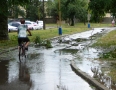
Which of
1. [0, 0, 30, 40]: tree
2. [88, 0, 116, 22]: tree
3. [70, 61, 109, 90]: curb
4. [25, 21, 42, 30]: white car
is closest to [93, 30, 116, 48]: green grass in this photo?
[88, 0, 116, 22]: tree

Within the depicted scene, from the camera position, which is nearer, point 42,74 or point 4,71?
point 42,74

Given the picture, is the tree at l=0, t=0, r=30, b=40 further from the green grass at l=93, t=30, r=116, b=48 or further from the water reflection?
the water reflection

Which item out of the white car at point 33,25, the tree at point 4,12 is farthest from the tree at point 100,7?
the white car at point 33,25

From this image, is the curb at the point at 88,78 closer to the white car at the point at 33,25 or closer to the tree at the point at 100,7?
the tree at the point at 100,7

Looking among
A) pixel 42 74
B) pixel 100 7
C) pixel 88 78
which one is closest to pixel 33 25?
pixel 100 7

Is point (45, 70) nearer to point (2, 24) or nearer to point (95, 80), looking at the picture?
point (95, 80)

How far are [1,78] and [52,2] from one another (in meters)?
68.4

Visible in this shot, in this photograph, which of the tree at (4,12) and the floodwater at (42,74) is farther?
the tree at (4,12)

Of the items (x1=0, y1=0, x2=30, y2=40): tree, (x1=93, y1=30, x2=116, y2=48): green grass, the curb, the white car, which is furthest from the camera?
the white car

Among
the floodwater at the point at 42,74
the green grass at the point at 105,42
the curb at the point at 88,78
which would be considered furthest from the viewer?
the green grass at the point at 105,42

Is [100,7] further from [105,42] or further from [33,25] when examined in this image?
[33,25]

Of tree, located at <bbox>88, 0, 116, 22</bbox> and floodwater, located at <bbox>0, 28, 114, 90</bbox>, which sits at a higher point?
tree, located at <bbox>88, 0, 116, 22</bbox>

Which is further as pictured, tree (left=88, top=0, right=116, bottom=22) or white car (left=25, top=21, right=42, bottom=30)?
white car (left=25, top=21, right=42, bottom=30)

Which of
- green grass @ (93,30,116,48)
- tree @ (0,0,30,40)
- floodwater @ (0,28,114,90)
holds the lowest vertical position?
green grass @ (93,30,116,48)
